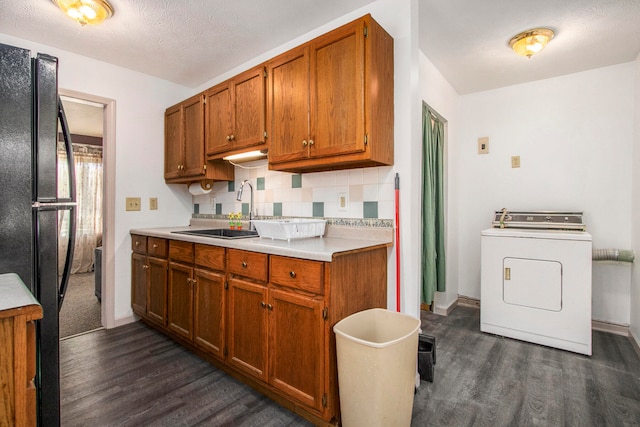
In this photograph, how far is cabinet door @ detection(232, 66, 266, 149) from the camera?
7.49 ft

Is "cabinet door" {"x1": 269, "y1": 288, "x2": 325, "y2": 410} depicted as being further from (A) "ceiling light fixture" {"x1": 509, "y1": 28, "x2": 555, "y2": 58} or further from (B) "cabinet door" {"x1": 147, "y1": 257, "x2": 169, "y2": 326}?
(A) "ceiling light fixture" {"x1": 509, "y1": 28, "x2": 555, "y2": 58}

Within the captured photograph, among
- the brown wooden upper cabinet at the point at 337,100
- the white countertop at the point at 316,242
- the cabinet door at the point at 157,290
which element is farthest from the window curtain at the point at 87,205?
the brown wooden upper cabinet at the point at 337,100

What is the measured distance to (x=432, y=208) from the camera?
9.63 ft

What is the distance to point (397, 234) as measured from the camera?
1.86 metres

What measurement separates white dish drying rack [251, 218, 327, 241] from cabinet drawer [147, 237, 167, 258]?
0.99 metres

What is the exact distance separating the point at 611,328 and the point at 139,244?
432cm

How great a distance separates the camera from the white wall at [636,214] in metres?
2.49

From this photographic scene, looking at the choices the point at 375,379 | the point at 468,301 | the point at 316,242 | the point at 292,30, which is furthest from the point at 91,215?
the point at 468,301

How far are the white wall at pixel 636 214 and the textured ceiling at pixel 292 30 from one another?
1.07ft

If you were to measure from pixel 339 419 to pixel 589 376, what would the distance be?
1.75 metres

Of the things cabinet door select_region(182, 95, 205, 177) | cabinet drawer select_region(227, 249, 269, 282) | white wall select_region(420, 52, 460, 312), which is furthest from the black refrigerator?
white wall select_region(420, 52, 460, 312)

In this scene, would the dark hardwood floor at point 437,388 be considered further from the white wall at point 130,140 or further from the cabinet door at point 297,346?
the white wall at point 130,140

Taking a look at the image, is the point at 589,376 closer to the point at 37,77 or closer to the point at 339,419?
the point at 339,419

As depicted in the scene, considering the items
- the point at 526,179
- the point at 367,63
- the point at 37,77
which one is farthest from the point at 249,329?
the point at 526,179
